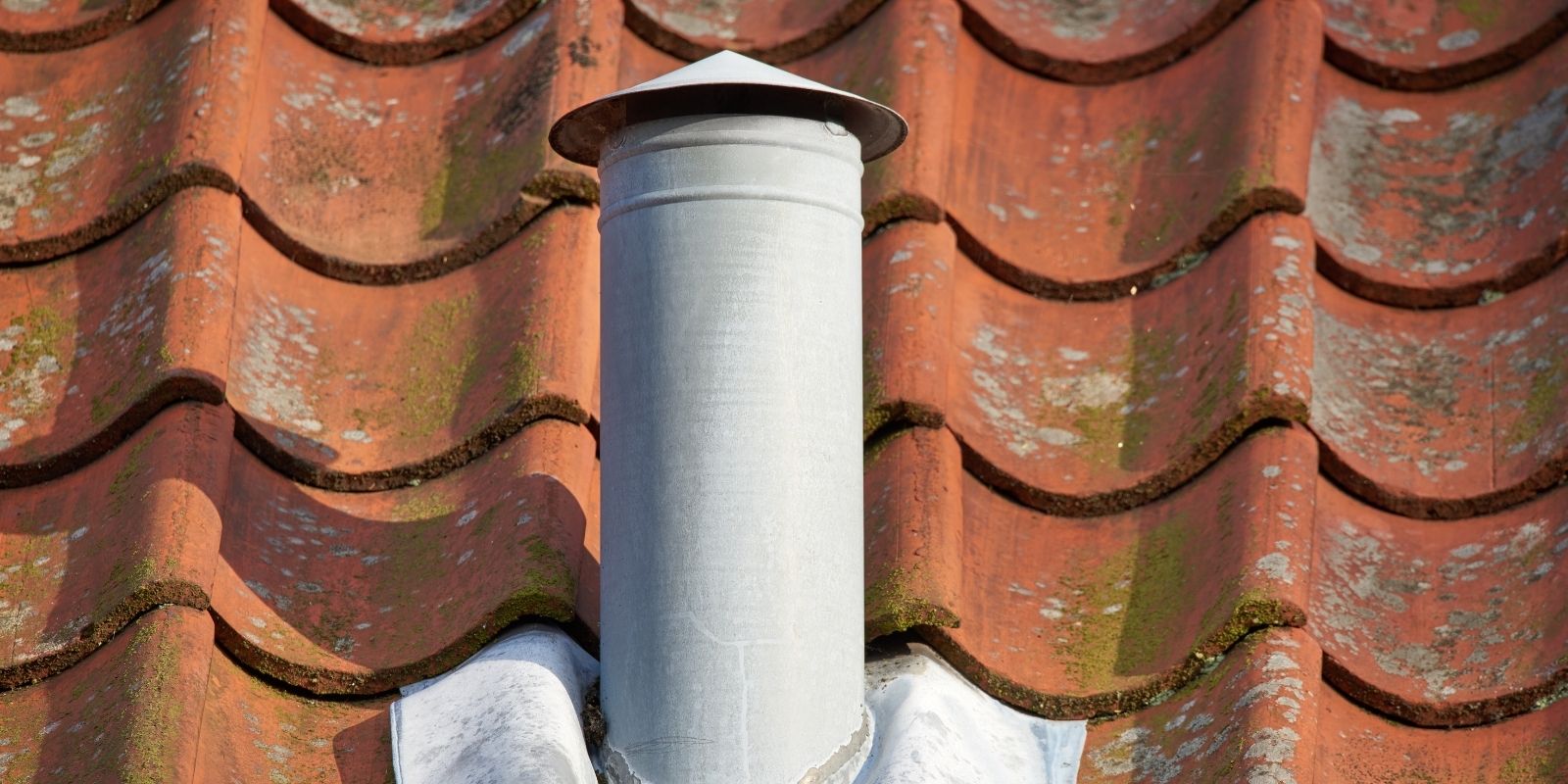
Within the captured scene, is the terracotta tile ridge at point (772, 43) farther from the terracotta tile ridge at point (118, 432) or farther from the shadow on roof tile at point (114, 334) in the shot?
the terracotta tile ridge at point (118, 432)

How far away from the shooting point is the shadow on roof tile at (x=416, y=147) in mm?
3895

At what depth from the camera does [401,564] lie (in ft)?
11.0

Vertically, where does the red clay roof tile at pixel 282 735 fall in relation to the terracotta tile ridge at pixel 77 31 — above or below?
below

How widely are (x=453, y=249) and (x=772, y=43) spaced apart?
93cm

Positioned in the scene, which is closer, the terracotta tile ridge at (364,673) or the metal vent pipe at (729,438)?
the metal vent pipe at (729,438)

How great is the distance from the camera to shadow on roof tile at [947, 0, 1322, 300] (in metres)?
3.93

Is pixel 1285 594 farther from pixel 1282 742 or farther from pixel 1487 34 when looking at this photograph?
pixel 1487 34

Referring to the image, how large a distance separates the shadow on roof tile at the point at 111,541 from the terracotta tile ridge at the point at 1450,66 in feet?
7.91

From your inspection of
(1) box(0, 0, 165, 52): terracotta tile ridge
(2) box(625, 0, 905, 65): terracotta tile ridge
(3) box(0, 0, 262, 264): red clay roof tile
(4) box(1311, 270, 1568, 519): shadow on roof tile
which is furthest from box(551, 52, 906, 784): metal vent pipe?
(1) box(0, 0, 165, 52): terracotta tile ridge

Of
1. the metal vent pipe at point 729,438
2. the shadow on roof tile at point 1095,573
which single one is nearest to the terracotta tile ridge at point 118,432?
the metal vent pipe at point 729,438

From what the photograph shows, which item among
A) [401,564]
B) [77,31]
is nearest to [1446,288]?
[401,564]

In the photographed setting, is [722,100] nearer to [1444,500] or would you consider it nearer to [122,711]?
[122,711]

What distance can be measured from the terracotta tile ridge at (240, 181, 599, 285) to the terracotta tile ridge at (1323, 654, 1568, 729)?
62.4 inches

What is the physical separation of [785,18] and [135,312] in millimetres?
1596
